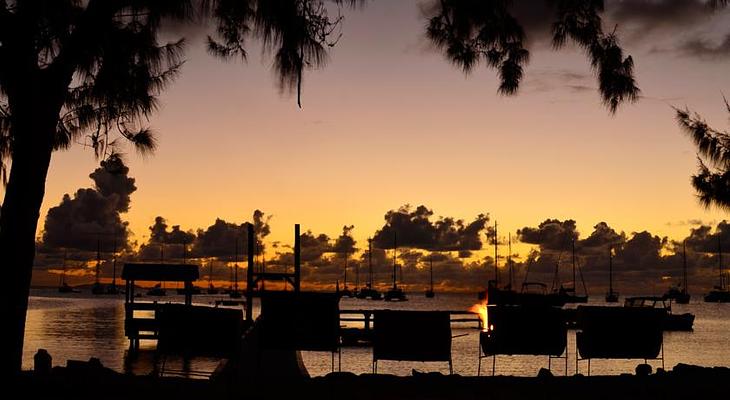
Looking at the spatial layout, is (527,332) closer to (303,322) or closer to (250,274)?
(303,322)

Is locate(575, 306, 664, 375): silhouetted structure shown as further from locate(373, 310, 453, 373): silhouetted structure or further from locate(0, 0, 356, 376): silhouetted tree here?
locate(0, 0, 356, 376): silhouetted tree

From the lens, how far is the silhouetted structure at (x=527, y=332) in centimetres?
938

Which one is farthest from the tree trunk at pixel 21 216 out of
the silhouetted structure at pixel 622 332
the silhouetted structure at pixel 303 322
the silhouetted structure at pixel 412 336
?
the silhouetted structure at pixel 622 332

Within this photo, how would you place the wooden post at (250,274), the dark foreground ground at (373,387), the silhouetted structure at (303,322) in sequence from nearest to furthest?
the dark foreground ground at (373,387), the silhouetted structure at (303,322), the wooden post at (250,274)

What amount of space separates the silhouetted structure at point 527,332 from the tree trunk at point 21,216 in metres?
5.02

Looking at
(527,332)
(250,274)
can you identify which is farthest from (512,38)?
(250,274)

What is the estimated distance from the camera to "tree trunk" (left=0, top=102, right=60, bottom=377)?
6898 millimetres

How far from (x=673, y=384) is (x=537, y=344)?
1572 millimetres

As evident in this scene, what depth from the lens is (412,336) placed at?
9258 millimetres

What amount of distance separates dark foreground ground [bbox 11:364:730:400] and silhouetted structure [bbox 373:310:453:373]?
59 cm

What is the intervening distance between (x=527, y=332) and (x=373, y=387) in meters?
2.33

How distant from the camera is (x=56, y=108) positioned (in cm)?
737

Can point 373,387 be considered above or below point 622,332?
below

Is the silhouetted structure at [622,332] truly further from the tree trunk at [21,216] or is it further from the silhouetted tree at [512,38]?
the tree trunk at [21,216]
